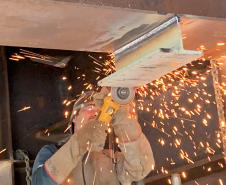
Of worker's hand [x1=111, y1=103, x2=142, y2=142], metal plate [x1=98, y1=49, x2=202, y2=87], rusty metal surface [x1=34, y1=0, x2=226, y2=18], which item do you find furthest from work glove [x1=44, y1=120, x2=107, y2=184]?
rusty metal surface [x1=34, y1=0, x2=226, y2=18]

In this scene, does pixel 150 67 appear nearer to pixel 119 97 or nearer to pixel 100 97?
pixel 119 97

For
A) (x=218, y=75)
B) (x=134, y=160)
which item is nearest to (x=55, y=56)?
(x=134, y=160)

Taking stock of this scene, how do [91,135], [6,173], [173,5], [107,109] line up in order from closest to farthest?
[173,5], [107,109], [91,135], [6,173]

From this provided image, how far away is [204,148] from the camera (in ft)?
7.15

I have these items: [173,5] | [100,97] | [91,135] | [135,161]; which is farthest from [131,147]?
[173,5]

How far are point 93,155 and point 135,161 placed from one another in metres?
0.33

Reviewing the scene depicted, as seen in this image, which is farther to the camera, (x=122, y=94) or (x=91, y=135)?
(x=91, y=135)

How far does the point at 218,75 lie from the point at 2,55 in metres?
1.82

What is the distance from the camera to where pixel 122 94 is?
59.8 inches

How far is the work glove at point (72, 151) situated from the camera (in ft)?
6.04

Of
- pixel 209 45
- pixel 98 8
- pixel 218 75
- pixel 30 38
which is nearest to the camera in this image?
pixel 98 8

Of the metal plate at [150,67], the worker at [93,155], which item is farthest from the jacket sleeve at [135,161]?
the metal plate at [150,67]

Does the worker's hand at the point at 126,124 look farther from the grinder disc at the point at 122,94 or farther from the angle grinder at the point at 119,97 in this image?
the grinder disc at the point at 122,94

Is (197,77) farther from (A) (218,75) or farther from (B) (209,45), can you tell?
(B) (209,45)
